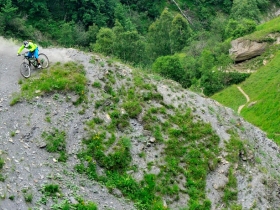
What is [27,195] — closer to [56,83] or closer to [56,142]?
[56,142]

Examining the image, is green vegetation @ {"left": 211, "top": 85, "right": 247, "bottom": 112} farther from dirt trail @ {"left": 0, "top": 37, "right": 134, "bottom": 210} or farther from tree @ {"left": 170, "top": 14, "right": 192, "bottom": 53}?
dirt trail @ {"left": 0, "top": 37, "right": 134, "bottom": 210}

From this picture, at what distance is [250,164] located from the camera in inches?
1195

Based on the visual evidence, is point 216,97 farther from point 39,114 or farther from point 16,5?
point 16,5

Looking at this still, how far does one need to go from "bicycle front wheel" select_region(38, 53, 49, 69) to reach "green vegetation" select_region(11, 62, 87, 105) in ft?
1.88

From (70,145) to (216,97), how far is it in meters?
49.5

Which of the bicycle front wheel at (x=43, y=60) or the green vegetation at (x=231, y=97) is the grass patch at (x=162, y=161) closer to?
the bicycle front wheel at (x=43, y=60)

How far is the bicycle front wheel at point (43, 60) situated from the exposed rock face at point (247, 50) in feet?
191

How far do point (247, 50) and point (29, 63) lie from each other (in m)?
60.8

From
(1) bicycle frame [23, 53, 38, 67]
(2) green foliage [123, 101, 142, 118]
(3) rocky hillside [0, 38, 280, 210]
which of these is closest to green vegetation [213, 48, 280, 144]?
(3) rocky hillside [0, 38, 280, 210]

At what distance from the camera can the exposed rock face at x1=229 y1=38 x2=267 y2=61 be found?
81.5 m

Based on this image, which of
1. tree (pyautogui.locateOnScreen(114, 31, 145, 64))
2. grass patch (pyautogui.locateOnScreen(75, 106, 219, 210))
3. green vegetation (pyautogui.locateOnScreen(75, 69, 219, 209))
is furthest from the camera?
tree (pyautogui.locateOnScreen(114, 31, 145, 64))

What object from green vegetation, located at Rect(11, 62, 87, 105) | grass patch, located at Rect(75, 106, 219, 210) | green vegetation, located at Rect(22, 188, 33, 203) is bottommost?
grass patch, located at Rect(75, 106, 219, 210)

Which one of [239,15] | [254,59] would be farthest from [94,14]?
[254,59]

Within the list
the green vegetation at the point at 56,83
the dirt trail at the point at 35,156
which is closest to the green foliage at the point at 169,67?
the green vegetation at the point at 56,83
